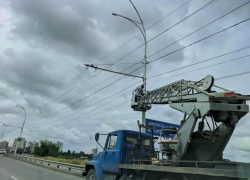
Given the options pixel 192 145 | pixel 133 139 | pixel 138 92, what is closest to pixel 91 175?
pixel 133 139

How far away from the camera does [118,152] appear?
7.14 meters

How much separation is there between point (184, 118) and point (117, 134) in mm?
2541

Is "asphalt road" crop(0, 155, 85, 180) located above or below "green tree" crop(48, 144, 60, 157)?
below

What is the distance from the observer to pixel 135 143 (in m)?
7.58

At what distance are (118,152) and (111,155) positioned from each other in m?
0.42

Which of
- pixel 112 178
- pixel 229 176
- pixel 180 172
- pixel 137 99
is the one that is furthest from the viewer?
pixel 137 99

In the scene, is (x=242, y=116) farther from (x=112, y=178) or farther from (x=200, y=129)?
(x=112, y=178)

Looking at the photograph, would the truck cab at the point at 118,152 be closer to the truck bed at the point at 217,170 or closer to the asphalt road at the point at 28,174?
the truck bed at the point at 217,170

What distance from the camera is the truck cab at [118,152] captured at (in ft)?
23.2

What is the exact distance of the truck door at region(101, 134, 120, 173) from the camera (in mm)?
Result: 7139

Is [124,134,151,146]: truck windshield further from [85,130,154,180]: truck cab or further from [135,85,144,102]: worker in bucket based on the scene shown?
[135,85,144,102]: worker in bucket

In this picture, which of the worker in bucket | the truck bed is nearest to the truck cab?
the truck bed

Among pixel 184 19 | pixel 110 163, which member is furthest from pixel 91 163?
pixel 184 19

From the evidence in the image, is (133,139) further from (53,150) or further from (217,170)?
(53,150)
